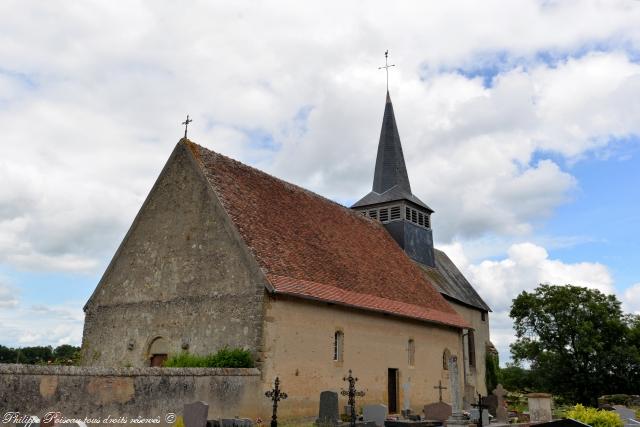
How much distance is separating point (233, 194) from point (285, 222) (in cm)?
233

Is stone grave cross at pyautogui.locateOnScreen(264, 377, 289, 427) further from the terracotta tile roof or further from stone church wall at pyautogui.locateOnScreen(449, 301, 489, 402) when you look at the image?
stone church wall at pyautogui.locateOnScreen(449, 301, 489, 402)

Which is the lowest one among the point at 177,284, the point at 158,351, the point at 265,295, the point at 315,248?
the point at 158,351

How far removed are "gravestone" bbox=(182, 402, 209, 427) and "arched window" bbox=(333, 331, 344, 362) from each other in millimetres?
6818

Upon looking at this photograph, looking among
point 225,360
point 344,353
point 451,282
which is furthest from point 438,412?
point 451,282

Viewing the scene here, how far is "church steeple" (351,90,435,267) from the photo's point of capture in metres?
30.2

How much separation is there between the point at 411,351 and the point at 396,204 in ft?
34.2

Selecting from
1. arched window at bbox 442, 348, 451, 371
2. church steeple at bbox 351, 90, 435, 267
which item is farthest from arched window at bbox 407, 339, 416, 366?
church steeple at bbox 351, 90, 435, 267

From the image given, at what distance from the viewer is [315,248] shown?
66.4 feet

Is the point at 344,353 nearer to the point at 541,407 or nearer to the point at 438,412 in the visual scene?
the point at 438,412

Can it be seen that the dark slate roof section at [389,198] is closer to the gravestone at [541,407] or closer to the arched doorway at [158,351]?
the gravestone at [541,407]

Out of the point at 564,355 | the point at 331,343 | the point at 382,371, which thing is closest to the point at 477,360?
→ the point at 564,355

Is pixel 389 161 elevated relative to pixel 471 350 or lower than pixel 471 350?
elevated

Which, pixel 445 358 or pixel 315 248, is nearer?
pixel 315 248

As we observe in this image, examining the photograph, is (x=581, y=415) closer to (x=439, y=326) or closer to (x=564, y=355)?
(x=439, y=326)
